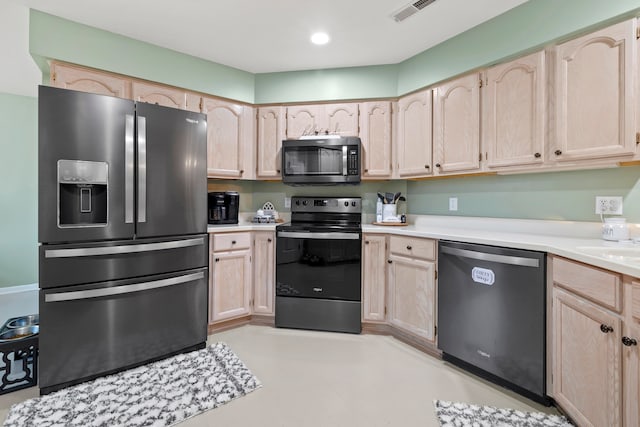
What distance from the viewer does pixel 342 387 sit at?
187cm

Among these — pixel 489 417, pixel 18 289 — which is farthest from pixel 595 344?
pixel 18 289

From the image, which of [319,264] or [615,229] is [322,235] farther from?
[615,229]

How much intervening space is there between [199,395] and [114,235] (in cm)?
111

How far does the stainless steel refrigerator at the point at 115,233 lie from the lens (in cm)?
175

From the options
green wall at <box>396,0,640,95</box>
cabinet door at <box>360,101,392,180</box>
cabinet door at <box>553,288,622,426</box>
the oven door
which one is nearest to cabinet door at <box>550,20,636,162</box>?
green wall at <box>396,0,640,95</box>

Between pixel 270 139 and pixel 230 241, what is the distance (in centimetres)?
113

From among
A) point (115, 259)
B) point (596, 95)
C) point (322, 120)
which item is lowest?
point (115, 259)

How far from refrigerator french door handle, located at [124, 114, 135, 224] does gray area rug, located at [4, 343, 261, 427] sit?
1.01 metres

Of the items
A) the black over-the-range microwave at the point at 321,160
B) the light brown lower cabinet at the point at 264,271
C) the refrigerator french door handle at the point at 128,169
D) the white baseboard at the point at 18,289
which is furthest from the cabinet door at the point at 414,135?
the white baseboard at the point at 18,289

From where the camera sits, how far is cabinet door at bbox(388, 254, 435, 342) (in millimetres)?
2248

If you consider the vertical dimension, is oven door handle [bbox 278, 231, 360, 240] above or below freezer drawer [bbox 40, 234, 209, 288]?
above

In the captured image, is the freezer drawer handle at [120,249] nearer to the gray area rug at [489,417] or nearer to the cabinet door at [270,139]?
the cabinet door at [270,139]

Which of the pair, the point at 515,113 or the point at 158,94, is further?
the point at 158,94

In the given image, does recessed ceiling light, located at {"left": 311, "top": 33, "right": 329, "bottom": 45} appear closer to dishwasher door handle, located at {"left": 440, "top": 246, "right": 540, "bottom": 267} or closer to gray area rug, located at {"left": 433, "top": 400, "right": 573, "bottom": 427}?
dishwasher door handle, located at {"left": 440, "top": 246, "right": 540, "bottom": 267}
